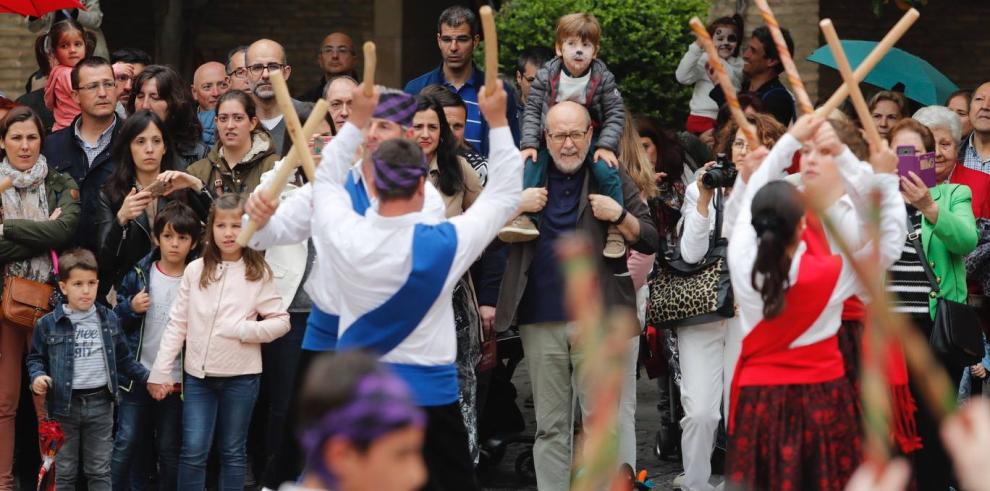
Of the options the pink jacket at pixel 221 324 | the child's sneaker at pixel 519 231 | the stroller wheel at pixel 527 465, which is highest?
the child's sneaker at pixel 519 231

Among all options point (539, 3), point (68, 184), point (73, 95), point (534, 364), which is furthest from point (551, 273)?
point (539, 3)

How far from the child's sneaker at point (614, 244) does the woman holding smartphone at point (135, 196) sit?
2.05 meters

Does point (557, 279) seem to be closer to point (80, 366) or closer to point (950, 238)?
point (950, 238)

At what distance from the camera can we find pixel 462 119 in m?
8.34

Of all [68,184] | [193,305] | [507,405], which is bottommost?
[507,405]

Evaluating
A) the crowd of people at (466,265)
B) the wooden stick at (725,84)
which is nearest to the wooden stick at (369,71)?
the crowd of people at (466,265)

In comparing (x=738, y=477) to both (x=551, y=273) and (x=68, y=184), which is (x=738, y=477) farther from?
(x=68, y=184)

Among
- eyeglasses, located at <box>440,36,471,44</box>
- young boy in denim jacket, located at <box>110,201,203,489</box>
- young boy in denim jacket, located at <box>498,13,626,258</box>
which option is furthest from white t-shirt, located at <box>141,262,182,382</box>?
eyeglasses, located at <box>440,36,471,44</box>

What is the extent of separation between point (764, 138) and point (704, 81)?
3.55 metres

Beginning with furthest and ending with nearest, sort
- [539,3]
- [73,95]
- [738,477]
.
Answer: [539,3] → [73,95] → [738,477]

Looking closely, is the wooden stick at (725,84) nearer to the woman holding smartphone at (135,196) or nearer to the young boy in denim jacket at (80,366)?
the woman holding smartphone at (135,196)

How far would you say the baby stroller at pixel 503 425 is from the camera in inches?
351

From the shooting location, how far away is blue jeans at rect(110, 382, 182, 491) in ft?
25.4

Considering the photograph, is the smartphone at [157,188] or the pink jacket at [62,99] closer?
the smartphone at [157,188]
